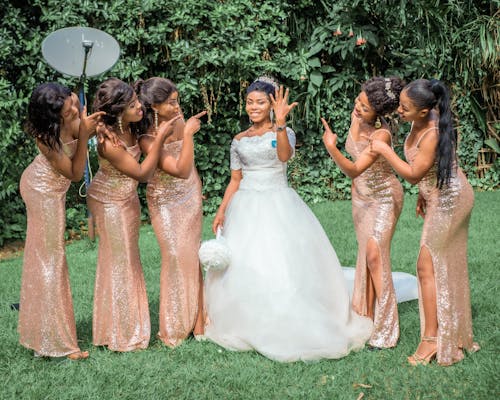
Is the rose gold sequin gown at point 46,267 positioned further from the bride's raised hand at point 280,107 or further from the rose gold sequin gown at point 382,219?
the rose gold sequin gown at point 382,219

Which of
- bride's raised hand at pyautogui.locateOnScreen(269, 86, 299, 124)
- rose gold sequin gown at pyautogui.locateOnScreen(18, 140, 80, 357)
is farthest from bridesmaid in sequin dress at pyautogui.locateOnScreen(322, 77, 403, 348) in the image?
rose gold sequin gown at pyautogui.locateOnScreen(18, 140, 80, 357)

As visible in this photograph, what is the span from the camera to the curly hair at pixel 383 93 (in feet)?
Result: 13.1

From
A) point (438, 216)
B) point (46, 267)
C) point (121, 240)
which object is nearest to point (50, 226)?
point (46, 267)

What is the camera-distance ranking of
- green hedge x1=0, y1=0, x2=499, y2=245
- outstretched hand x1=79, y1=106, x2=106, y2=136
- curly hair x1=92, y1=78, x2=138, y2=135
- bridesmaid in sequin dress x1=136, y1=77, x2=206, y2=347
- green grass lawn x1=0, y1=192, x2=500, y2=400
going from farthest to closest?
green hedge x1=0, y1=0, x2=499, y2=245 → bridesmaid in sequin dress x1=136, y1=77, x2=206, y2=347 → curly hair x1=92, y1=78, x2=138, y2=135 → outstretched hand x1=79, y1=106, x2=106, y2=136 → green grass lawn x1=0, y1=192, x2=500, y2=400

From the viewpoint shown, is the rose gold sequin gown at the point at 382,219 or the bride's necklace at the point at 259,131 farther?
the bride's necklace at the point at 259,131

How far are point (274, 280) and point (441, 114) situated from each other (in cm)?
148

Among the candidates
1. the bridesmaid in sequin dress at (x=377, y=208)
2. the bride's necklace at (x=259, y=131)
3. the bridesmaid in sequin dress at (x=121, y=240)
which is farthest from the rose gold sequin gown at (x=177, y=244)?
the bridesmaid in sequin dress at (x=377, y=208)

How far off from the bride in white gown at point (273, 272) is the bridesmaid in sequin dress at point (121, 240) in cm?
54

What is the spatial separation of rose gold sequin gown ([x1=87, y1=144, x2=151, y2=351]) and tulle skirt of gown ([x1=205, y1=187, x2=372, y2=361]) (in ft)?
1.74

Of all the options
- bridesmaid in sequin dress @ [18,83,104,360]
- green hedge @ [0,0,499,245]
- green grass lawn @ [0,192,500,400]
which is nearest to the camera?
green grass lawn @ [0,192,500,400]

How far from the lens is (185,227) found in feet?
14.1

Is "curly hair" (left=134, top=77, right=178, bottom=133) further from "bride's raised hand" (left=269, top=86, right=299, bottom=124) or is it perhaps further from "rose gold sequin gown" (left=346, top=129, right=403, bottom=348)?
"rose gold sequin gown" (left=346, top=129, right=403, bottom=348)

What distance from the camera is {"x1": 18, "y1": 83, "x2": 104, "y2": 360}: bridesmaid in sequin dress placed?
3.76m

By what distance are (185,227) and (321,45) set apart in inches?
243
